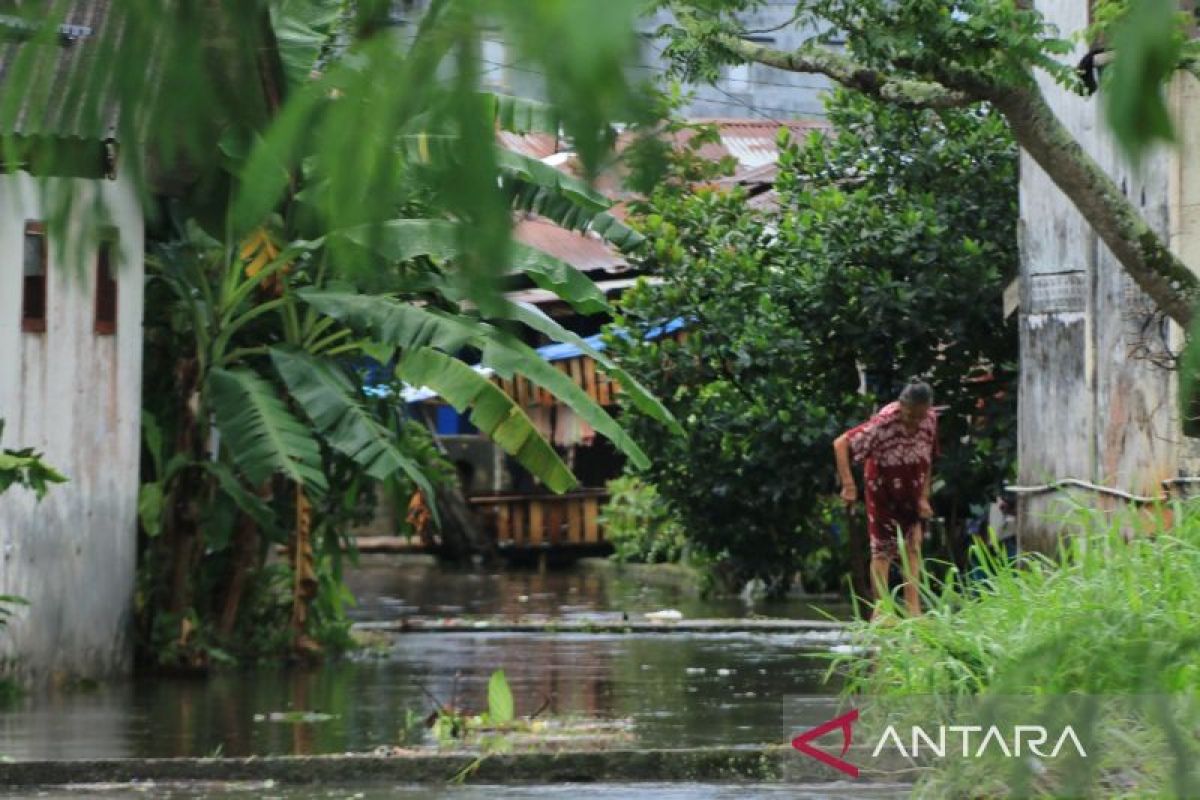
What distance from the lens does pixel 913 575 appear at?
30.5ft

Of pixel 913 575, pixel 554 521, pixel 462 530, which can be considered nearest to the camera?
pixel 913 575

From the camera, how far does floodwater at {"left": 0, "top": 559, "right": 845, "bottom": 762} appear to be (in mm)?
9547

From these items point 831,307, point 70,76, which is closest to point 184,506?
point 831,307

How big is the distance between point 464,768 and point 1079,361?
428cm

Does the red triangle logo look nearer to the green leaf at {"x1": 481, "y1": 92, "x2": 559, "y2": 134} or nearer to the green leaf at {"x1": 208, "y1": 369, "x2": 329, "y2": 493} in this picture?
the green leaf at {"x1": 208, "y1": 369, "x2": 329, "y2": 493}

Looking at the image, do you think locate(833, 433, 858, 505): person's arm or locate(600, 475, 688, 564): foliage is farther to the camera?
locate(600, 475, 688, 564): foliage

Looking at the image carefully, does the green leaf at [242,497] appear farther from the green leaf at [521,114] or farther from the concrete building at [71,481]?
the green leaf at [521,114]

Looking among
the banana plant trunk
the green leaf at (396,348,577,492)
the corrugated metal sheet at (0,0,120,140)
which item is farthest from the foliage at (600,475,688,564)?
the corrugated metal sheet at (0,0,120,140)

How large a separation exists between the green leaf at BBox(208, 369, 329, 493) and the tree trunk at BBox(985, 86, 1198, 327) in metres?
5.47

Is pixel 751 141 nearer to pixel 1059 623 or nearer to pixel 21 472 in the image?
pixel 21 472

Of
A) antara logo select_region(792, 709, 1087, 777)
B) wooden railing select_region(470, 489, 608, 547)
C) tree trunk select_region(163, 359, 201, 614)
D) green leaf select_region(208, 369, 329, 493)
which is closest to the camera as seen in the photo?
antara logo select_region(792, 709, 1087, 777)

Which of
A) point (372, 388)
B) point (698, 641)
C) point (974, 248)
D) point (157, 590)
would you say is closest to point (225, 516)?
point (157, 590)

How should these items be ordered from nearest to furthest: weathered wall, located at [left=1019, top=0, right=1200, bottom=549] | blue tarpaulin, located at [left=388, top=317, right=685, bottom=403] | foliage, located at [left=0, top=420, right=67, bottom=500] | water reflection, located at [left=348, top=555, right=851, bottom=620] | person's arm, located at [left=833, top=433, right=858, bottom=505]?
1. foliage, located at [left=0, top=420, right=67, bottom=500]
2. weathered wall, located at [left=1019, top=0, right=1200, bottom=549]
3. person's arm, located at [left=833, top=433, right=858, bottom=505]
4. blue tarpaulin, located at [left=388, top=317, right=685, bottom=403]
5. water reflection, located at [left=348, top=555, right=851, bottom=620]

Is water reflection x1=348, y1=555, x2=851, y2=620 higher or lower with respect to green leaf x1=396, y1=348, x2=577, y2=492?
lower
